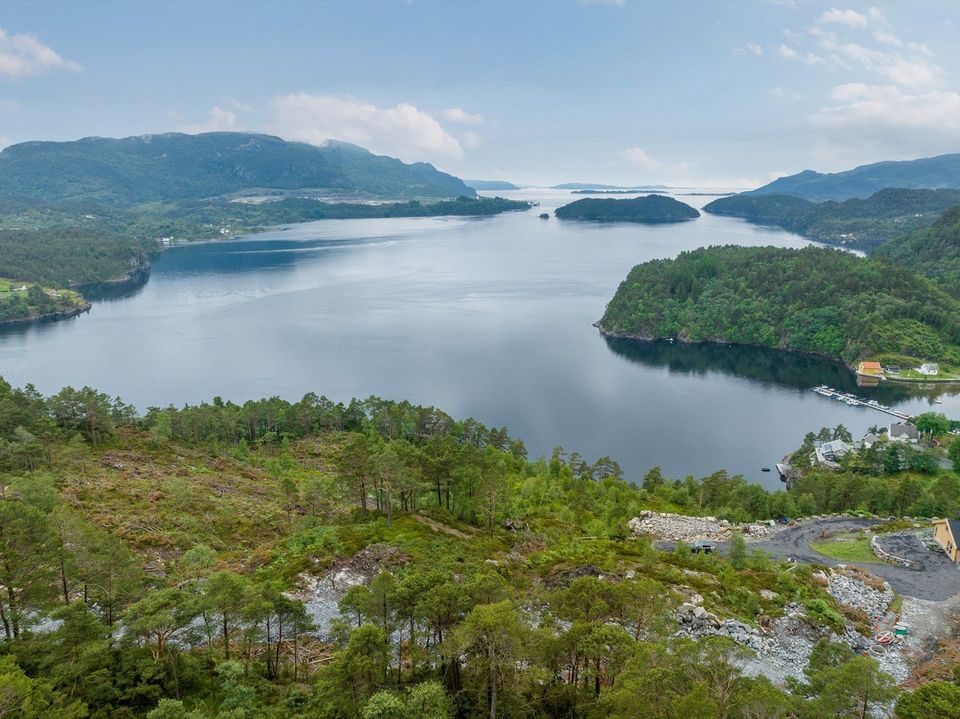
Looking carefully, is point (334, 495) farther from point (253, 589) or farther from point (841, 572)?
point (841, 572)

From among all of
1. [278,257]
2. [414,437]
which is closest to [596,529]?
[414,437]

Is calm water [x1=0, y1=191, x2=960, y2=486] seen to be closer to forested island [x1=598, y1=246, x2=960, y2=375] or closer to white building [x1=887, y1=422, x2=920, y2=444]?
forested island [x1=598, y1=246, x2=960, y2=375]

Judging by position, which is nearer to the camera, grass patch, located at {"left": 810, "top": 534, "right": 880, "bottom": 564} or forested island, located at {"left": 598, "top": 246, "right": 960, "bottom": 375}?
grass patch, located at {"left": 810, "top": 534, "right": 880, "bottom": 564}

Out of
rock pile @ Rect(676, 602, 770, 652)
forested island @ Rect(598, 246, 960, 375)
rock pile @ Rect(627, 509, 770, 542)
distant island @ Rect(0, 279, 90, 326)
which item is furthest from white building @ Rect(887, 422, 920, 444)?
distant island @ Rect(0, 279, 90, 326)

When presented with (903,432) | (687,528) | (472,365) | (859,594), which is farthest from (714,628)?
(472,365)

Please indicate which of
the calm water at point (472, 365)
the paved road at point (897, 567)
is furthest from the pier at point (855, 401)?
the paved road at point (897, 567)
